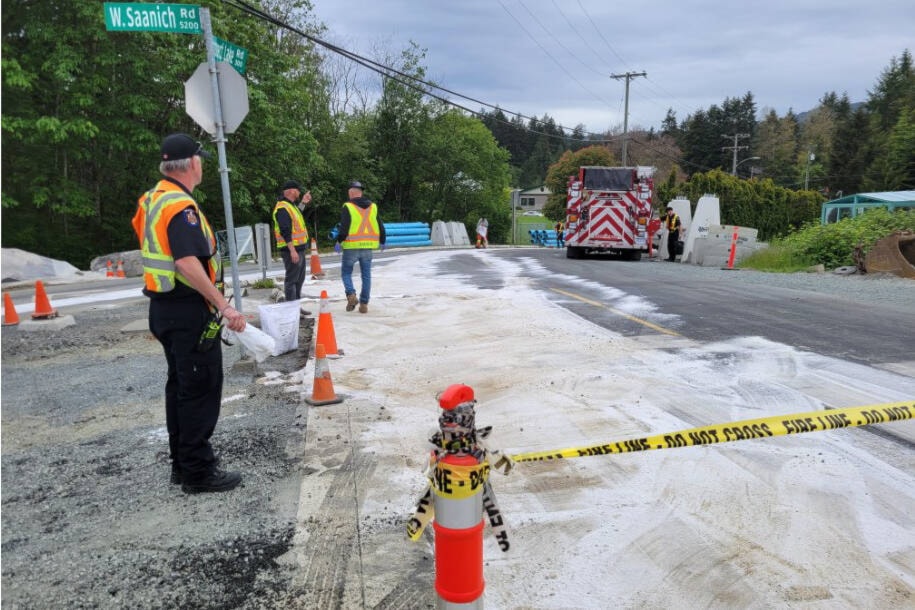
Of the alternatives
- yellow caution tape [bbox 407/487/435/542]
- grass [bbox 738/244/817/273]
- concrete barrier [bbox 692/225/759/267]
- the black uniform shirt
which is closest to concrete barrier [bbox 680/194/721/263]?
concrete barrier [bbox 692/225/759/267]

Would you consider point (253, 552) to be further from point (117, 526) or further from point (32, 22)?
point (32, 22)

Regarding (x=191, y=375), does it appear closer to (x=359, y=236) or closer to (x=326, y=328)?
(x=326, y=328)

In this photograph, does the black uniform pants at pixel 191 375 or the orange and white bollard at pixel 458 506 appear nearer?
the orange and white bollard at pixel 458 506

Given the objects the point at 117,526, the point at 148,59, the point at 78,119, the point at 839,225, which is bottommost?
the point at 117,526

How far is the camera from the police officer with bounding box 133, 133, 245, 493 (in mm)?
3254

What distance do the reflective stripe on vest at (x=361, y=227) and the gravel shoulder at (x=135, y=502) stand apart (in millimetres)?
3313

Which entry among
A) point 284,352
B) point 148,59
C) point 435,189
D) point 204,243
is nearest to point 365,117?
point 435,189

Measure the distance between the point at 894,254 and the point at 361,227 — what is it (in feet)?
37.5

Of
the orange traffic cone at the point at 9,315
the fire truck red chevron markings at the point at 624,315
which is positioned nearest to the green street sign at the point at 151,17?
the orange traffic cone at the point at 9,315

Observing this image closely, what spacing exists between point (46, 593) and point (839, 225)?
59.4ft

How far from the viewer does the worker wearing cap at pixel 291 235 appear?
829 centimetres

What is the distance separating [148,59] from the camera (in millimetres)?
21406

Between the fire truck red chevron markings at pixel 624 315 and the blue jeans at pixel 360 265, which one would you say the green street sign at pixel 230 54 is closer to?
the blue jeans at pixel 360 265

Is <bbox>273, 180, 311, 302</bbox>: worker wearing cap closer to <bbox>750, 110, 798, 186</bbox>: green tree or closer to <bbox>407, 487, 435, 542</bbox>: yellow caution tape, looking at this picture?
<bbox>407, 487, 435, 542</bbox>: yellow caution tape
